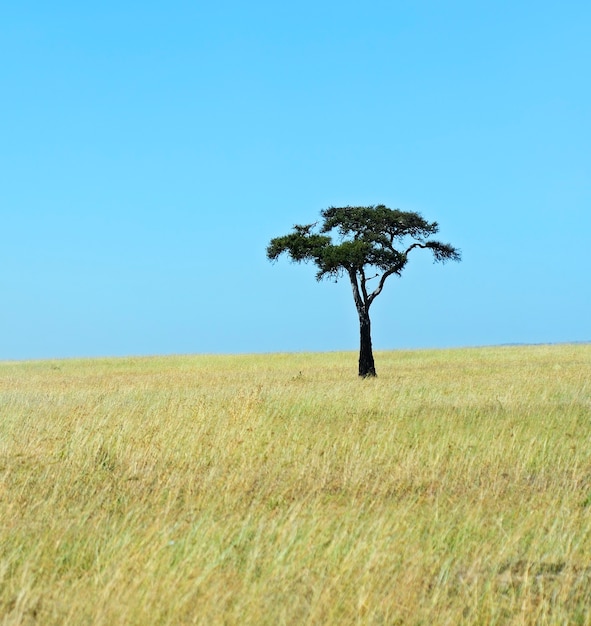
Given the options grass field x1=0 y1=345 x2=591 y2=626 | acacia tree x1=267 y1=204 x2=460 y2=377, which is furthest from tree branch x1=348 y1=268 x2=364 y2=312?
grass field x1=0 y1=345 x2=591 y2=626

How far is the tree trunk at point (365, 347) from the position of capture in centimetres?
3578

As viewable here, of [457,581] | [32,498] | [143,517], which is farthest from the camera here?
[32,498]

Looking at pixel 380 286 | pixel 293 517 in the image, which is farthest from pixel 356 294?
pixel 293 517

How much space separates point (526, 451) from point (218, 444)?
4546 mm

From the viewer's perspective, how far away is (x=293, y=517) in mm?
6953

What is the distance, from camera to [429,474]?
1020 cm

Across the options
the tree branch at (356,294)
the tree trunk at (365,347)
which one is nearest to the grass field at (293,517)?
the tree trunk at (365,347)

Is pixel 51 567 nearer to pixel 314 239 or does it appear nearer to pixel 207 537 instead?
pixel 207 537

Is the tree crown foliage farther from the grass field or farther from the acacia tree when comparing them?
the grass field

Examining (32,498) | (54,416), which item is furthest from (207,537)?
(54,416)

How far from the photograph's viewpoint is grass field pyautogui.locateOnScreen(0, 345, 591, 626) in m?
5.35

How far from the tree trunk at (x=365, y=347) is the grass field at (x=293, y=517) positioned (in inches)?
787

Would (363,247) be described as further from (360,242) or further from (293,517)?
(293,517)

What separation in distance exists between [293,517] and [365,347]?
2948cm
